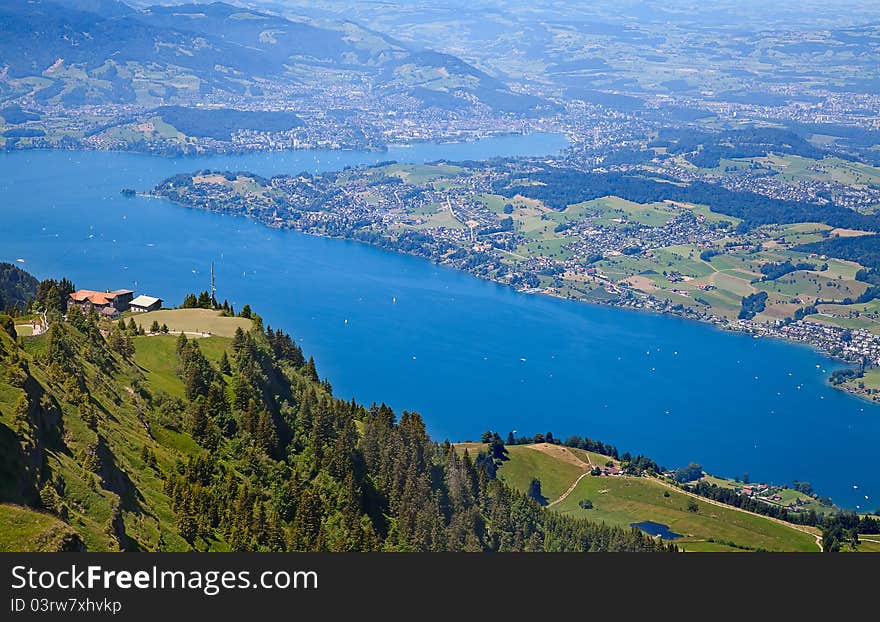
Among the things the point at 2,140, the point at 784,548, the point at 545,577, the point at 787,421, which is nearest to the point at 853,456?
the point at 787,421

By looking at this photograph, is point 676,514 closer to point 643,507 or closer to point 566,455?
point 643,507

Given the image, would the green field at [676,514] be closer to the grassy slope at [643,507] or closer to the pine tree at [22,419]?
the grassy slope at [643,507]

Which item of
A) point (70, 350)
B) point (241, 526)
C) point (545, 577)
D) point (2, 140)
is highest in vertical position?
point (545, 577)

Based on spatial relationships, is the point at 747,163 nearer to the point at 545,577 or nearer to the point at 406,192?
the point at 406,192

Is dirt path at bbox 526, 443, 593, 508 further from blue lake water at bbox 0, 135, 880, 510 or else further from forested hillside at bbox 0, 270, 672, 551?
forested hillside at bbox 0, 270, 672, 551

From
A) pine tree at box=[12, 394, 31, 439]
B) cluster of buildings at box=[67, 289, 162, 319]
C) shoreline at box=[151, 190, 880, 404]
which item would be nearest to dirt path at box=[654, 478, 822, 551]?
cluster of buildings at box=[67, 289, 162, 319]

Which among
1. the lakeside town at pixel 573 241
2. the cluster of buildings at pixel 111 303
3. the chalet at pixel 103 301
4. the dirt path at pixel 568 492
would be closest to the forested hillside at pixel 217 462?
the chalet at pixel 103 301
